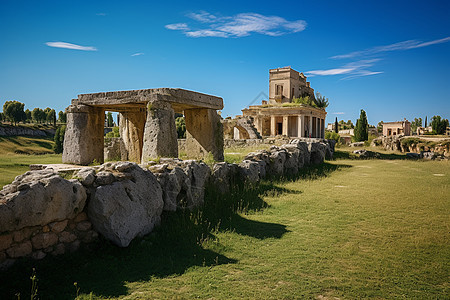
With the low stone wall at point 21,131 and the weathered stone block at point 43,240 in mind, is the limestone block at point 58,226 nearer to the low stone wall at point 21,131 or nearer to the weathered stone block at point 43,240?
the weathered stone block at point 43,240

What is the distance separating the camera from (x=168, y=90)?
991 cm

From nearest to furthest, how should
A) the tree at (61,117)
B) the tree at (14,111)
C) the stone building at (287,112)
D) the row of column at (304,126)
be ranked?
the row of column at (304,126), the stone building at (287,112), the tree at (14,111), the tree at (61,117)

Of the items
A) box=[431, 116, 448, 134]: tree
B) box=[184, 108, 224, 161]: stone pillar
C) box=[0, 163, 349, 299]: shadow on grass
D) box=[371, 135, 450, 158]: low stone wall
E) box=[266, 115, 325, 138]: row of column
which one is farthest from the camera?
box=[431, 116, 448, 134]: tree

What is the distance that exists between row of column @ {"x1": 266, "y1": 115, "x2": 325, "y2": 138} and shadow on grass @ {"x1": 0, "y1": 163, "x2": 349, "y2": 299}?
99.7 ft

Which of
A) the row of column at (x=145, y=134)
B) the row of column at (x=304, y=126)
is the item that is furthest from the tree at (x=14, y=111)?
the row of column at (x=145, y=134)

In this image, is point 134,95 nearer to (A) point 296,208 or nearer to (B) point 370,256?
(A) point 296,208

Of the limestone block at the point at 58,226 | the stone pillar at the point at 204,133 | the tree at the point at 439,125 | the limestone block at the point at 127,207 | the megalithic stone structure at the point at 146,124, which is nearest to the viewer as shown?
the limestone block at the point at 58,226

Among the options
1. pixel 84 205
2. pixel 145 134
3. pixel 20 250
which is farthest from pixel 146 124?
pixel 20 250

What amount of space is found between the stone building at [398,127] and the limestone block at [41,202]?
59.3 m

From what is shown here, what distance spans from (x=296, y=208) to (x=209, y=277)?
4.27m

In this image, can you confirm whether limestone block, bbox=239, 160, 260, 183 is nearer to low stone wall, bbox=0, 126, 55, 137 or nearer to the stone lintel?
the stone lintel

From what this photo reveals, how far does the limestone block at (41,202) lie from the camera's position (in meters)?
3.80

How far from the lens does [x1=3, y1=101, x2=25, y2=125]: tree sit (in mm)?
67688

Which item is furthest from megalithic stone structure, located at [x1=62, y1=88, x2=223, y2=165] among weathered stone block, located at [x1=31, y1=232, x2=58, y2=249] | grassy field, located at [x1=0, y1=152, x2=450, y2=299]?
weathered stone block, located at [x1=31, y1=232, x2=58, y2=249]
